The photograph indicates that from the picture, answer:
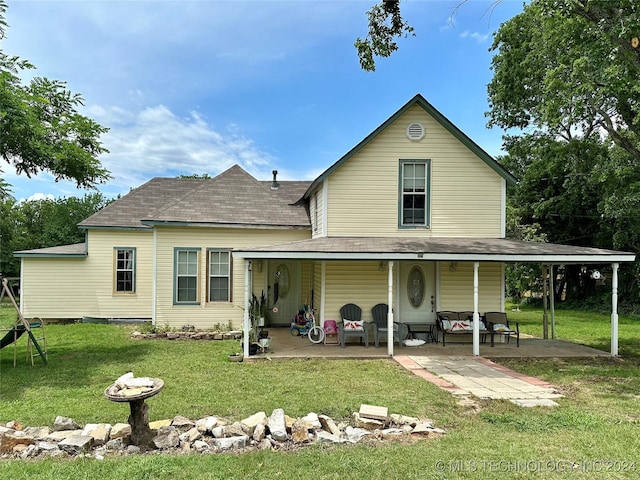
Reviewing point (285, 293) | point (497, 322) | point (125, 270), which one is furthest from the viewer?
point (125, 270)

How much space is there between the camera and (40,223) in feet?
128

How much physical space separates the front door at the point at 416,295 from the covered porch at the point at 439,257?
5.8 inches

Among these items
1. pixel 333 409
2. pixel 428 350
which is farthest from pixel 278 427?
pixel 428 350

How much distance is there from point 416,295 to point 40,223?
40.2m

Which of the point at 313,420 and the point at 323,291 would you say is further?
the point at 323,291

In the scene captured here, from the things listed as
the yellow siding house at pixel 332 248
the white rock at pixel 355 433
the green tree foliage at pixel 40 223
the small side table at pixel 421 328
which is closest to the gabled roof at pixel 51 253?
the yellow siding house at pixel 332 248

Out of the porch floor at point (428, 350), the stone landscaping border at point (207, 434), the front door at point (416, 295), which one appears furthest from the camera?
the front door at point (416, 295)

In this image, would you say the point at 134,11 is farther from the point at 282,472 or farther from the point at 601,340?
the point at 601,340

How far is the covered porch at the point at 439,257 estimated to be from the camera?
31.8 feet

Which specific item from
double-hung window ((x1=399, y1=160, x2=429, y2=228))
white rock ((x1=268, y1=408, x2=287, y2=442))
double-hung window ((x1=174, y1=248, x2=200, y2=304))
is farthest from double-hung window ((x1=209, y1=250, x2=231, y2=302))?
white rock ((x1=268, y1=408, x2=287, y2=442))

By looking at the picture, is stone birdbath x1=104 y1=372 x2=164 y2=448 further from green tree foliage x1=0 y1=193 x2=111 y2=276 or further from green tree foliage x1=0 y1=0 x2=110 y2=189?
green tree foliage x1=0 y1=193 x2=111 y2=276

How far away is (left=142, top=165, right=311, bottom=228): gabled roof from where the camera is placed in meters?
13.3

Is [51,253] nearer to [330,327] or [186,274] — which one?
[186,274]

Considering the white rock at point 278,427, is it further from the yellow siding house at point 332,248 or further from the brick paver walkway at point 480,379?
the yellow siding house at point 332,248
